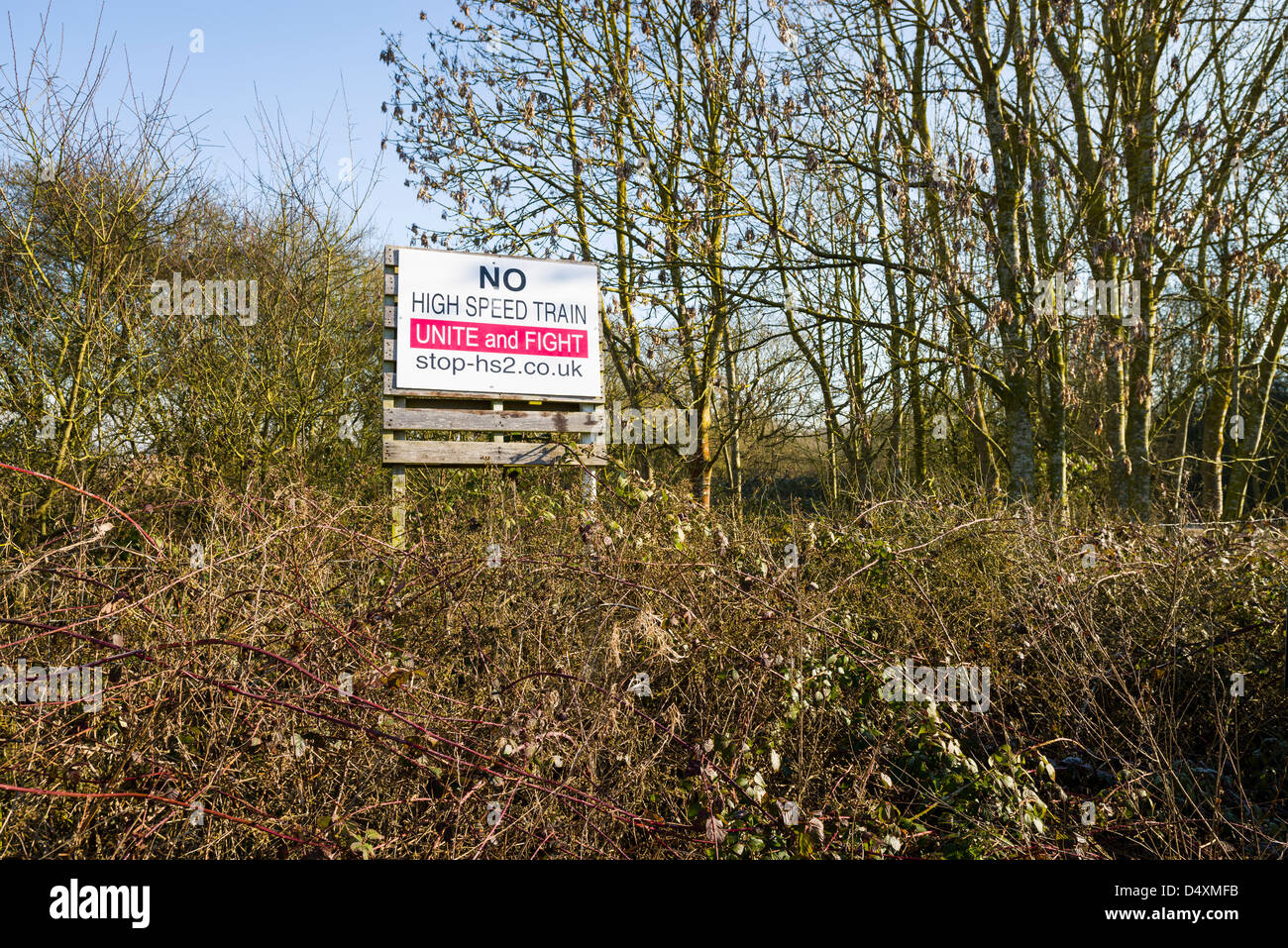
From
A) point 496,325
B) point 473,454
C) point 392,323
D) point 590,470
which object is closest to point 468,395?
point 473,454

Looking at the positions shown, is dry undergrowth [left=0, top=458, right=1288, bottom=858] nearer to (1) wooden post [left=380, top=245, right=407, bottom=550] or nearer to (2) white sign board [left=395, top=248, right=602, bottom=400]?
(1) wooden post [left=380, top=245, right=407, bottom=550]

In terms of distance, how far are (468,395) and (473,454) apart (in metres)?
0.55

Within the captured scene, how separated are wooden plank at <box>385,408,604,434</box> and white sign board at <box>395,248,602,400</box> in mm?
199

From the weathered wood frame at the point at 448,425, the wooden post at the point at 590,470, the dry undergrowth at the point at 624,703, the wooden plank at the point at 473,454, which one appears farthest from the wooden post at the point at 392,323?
the dry undergrowth at the point at 624,703

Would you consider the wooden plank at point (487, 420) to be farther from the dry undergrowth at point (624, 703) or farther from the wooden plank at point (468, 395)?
the dry undergrowth at point (624, 703)

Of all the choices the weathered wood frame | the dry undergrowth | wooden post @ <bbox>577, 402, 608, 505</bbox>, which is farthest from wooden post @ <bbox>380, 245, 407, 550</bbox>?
the dry undergrowth

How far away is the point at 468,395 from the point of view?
306 inches

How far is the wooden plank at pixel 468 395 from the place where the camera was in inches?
297

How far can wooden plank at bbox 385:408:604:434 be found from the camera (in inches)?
298

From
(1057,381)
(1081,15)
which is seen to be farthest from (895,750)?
(1081,15)

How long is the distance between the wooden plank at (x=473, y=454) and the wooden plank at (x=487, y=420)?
165mm

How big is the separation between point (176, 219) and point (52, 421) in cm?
218

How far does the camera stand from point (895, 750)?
12.6ft
